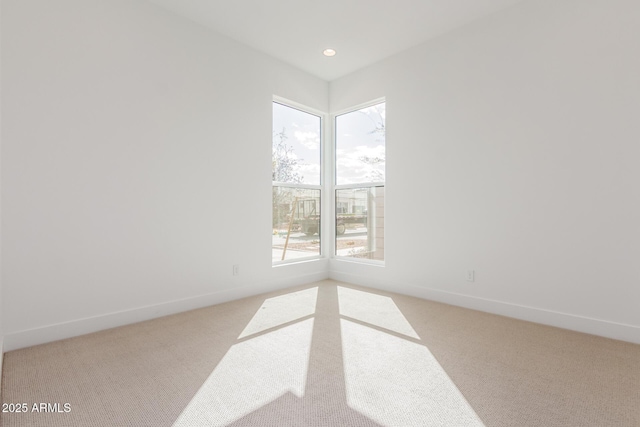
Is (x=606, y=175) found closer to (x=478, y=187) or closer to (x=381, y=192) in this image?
(x=478, y=187)

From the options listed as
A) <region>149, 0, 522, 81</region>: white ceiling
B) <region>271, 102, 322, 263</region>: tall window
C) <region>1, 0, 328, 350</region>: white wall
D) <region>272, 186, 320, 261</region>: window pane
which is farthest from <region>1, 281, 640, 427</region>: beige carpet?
<region>149, 0, 522, 81</region>: white ceiling

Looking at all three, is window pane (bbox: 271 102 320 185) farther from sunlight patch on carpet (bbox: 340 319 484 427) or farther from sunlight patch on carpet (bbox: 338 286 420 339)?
sunlight patch on carpet (bbox: 340 319 484 427)

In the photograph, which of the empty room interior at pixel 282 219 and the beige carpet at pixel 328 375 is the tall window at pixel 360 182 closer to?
the empty room interior at pixel 282 219

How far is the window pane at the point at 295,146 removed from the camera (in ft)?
13.7

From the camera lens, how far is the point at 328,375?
1965mm

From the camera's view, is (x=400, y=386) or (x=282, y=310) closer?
(x=400, y=386)

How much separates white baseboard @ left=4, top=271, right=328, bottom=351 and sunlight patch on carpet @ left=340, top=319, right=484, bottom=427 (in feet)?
5.15

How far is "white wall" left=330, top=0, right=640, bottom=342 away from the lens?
252 centimetres

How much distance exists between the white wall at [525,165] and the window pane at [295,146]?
3.59 ft

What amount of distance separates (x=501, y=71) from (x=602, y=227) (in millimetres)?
1588

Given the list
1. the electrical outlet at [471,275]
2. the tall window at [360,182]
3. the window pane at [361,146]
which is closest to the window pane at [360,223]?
the tall window at [360,182]

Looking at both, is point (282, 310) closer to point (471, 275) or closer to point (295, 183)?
point (295, 183)

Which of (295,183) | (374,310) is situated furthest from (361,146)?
(374,310)

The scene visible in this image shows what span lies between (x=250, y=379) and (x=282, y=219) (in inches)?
96.9
